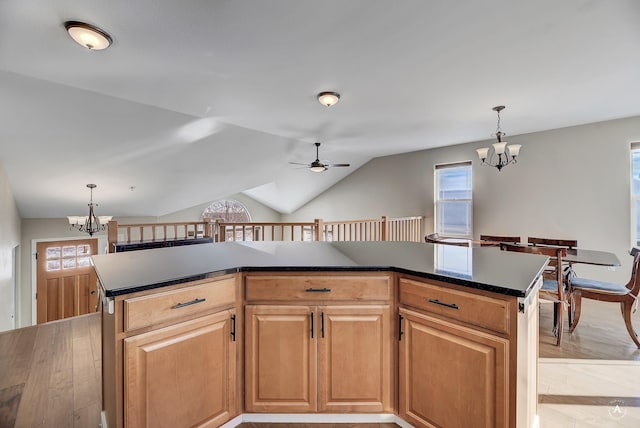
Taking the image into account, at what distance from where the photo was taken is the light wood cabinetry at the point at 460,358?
1.25 metres

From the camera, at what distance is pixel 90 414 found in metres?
1.93

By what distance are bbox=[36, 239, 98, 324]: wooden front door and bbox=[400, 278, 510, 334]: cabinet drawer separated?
21.6 ft

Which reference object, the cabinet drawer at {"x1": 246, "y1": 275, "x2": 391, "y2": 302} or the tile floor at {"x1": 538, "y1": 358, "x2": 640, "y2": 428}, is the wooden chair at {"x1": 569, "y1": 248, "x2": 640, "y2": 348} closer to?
the tile floor at {"x1": 538, "y1": 358, "x2": 640, "y2": 428}

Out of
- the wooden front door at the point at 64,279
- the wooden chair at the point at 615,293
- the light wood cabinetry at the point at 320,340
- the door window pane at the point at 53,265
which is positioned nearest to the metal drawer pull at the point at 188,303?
the light wood cabinetry at the point at 320,340

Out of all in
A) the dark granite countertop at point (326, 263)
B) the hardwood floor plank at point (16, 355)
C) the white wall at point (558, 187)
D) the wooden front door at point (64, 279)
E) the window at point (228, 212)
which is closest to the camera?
the dark granite countertop at point (326, 263)

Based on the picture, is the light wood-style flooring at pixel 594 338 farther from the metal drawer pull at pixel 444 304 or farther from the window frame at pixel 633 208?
the metal drawer pull at pixel 444 304

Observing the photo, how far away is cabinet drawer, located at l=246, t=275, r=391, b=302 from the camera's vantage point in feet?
5.46

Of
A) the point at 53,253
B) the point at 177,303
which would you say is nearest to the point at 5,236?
the point at 53,253

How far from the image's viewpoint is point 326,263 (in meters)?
1.74

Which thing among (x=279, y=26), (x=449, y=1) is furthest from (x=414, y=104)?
(x=279, y=26)

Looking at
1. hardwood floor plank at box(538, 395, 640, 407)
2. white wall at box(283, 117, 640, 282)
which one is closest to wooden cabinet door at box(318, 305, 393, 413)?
hardwood floor plank at box(538, 395, 640, 407)

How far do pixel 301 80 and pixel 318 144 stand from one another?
288cm

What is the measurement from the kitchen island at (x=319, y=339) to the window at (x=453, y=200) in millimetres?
4270

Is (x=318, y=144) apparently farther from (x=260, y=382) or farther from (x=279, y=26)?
(x=260, y=382)
